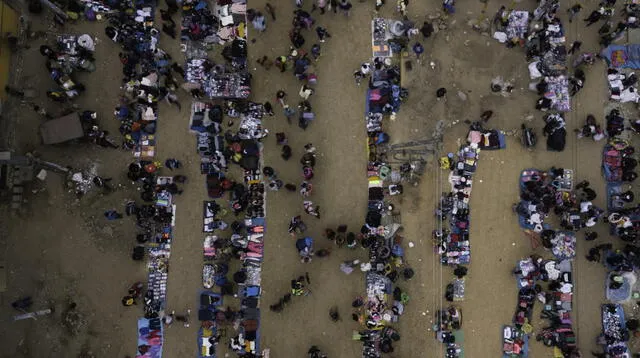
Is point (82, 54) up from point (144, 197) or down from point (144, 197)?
up

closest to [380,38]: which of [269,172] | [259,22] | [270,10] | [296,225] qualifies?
[270,10]

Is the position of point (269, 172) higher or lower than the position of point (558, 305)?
higher

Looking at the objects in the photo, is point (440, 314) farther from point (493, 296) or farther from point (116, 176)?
point (116, 176)

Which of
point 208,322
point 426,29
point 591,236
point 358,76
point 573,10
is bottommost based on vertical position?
point 208,322

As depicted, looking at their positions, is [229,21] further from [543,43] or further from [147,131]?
[543,43]

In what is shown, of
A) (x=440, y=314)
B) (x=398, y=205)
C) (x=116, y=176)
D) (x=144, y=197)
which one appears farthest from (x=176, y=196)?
(x=440, y=314)

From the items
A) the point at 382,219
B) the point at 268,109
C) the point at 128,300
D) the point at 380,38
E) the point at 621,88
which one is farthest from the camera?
the point at 380,38
